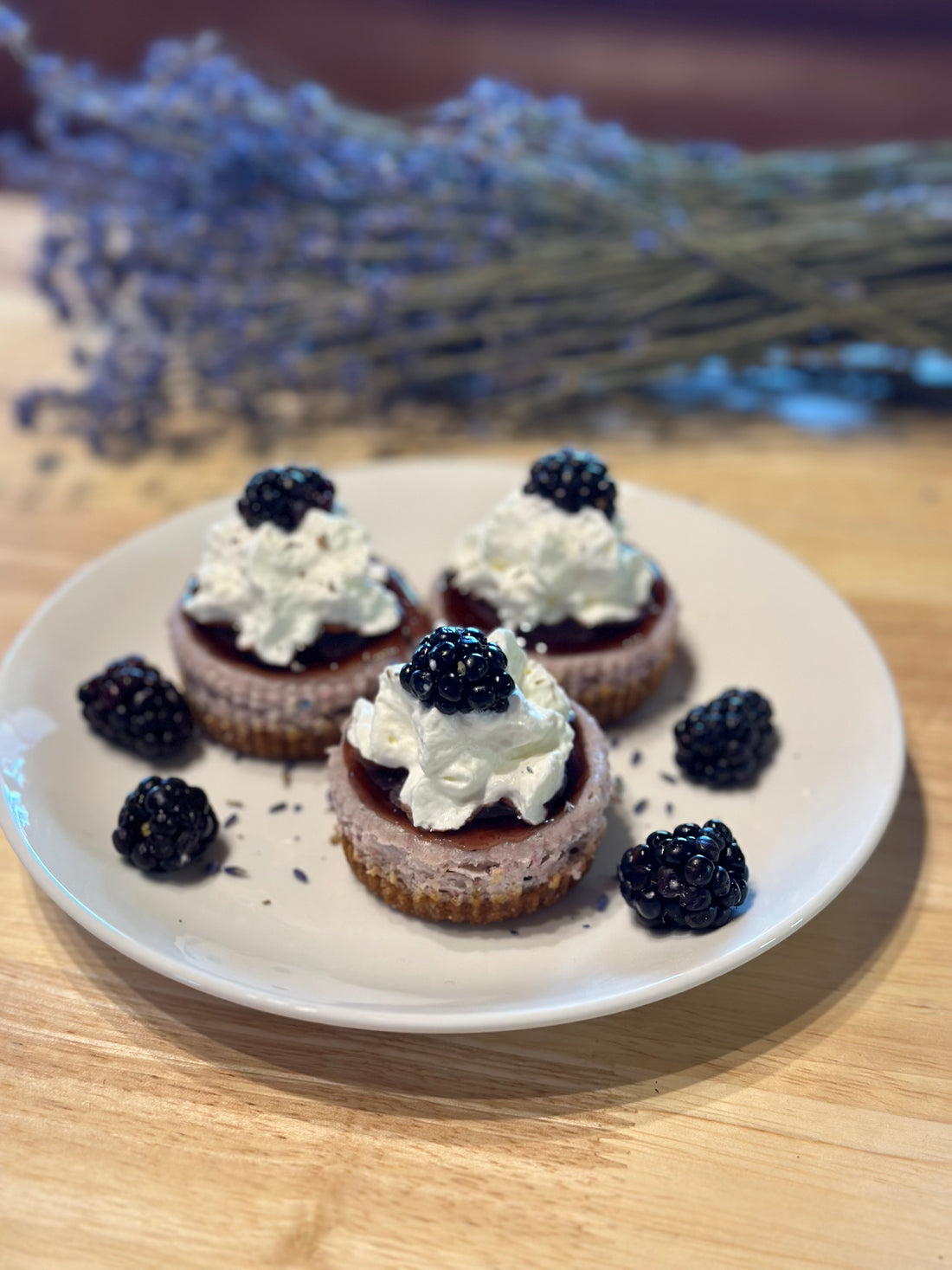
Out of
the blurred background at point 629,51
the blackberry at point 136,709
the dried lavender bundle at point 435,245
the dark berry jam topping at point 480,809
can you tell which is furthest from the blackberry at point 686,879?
the blurred background at point 629,51

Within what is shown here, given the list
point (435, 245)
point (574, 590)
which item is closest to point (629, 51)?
point (435, 245)

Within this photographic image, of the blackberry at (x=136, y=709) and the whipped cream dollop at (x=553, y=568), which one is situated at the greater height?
the whipped cream dollop at (x=553, y=568)

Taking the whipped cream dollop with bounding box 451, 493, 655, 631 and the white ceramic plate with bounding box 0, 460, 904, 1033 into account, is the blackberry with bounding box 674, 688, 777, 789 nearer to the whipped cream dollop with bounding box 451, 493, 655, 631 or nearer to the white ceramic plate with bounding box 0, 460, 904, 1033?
the white ceramic plate with bounding box 0, 460, 904, 1033

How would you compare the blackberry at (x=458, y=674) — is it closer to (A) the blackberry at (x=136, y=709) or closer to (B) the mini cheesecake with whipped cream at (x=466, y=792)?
(B) the mini cheesecake with whipped cream at (x=466, y=792)

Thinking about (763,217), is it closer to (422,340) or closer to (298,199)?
(422,340)

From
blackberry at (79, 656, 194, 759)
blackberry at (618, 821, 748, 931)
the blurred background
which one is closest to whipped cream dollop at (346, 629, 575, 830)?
blackberry at (618, 821, 748, 931)

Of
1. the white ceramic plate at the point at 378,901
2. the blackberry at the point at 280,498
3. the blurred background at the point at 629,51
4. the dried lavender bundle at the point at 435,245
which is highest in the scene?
the blurred background at the point at 629,51
